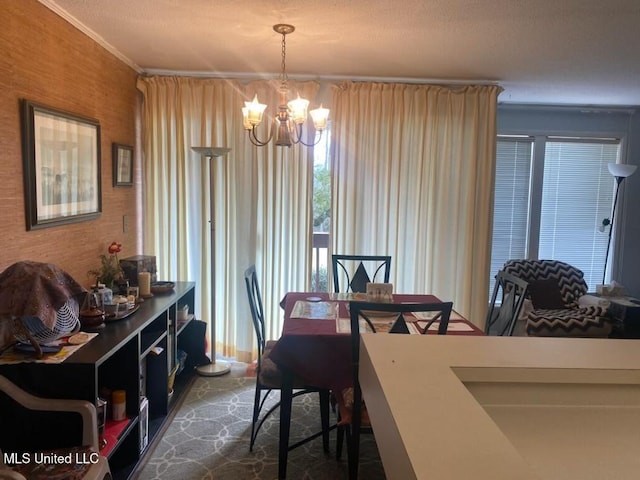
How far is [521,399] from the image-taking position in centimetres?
111

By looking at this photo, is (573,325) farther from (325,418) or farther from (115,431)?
(115,431)

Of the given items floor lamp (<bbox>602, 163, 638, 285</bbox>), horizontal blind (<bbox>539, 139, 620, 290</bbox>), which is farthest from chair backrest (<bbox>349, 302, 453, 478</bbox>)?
floor lamp (<bbox>602, 163, 638, 285</bbox>)

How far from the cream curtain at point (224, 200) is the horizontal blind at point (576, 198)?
2562mm

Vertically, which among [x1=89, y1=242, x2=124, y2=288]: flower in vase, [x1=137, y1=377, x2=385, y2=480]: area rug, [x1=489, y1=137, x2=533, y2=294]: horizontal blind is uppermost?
[x1=489, y1=137, x2=533, y2=294]: horizontal blind

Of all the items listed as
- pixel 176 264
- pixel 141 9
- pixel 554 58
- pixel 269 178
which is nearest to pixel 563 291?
pixel 554 58

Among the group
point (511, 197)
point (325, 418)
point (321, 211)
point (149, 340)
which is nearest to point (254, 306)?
point (149, 340)

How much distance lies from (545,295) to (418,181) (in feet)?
5.02

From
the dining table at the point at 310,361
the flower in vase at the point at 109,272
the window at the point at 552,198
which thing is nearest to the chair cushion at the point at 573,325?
the window at the point at 552,198

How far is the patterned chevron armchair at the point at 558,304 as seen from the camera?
12.0 feet

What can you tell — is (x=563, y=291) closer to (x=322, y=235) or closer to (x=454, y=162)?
(x=454, y=162)

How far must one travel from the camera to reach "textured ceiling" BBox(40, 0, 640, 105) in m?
2.39

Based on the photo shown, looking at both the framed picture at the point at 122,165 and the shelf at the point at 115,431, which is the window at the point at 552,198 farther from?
the shelf at the point at 115,431

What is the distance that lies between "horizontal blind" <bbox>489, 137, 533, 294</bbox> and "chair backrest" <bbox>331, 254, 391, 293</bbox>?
151 centimetres

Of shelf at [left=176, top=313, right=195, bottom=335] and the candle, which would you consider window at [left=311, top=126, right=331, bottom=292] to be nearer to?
shelf at [left=176, top=313, right=195, bottom=335]
